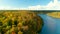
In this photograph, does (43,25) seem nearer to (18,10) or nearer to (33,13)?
(33,13)

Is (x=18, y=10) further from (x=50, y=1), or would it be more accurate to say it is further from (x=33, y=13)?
(x=50, y=1)

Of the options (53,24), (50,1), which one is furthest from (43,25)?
(50,1)

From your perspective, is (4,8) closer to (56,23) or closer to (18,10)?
(18,10)

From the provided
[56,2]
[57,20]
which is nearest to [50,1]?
[56,2]

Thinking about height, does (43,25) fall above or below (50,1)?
below

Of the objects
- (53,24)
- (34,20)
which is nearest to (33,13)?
(34,20)

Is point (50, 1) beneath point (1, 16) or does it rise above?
above

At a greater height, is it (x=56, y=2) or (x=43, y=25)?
(x=56, y=2)
